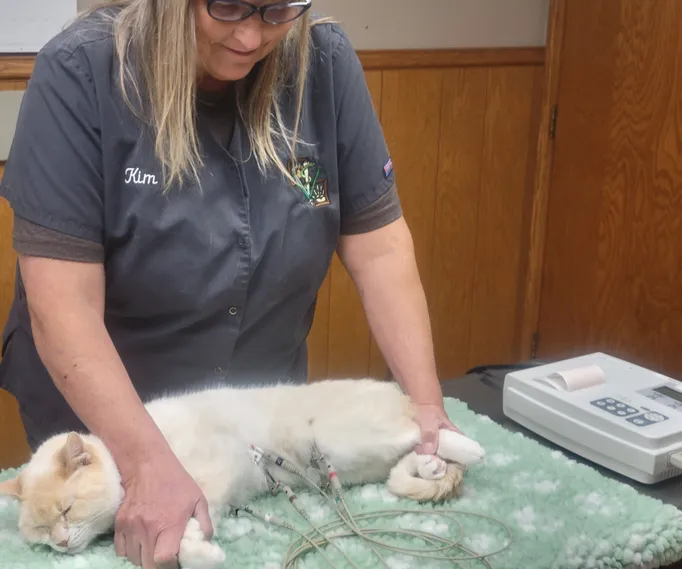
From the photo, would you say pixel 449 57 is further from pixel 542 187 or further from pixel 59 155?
pixel 59 155

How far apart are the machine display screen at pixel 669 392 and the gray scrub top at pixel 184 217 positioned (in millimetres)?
500

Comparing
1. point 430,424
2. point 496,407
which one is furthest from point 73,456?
point 496,407

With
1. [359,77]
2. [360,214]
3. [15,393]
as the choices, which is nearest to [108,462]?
[15,393]

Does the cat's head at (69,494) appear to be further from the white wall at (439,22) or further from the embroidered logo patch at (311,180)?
the white wall at (439,22)

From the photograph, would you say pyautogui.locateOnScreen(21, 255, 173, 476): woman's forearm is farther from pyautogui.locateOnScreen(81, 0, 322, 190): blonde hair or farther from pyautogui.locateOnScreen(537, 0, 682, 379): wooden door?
pyautogui.locateOnScreen(537, 0, 682, 379): wooden door

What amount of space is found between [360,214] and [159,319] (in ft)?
1.18

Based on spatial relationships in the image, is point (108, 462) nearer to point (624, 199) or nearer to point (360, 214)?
point (360, 214)

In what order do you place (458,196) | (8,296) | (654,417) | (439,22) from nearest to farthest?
(654,417), (8,296), (439,22), (458,196)

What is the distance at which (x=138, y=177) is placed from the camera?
3.68ft

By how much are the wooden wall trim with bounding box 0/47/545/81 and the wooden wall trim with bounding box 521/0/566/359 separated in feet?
0.19

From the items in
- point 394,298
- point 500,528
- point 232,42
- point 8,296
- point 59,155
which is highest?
point 232,42

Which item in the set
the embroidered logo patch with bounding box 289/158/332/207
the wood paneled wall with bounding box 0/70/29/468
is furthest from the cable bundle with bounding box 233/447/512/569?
the wood paneled wall with bounding box 0/70/29/468

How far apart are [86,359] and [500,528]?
54 cm

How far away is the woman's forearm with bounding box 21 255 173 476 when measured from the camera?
38.3 inches
